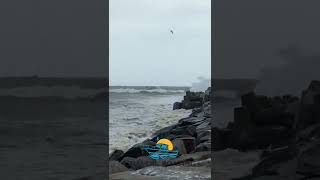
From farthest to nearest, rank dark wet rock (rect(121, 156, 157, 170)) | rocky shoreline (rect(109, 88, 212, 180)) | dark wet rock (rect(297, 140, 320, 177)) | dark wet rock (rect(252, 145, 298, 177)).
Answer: dark wet rock (rect(121, 156, 157, 170)) → rocky shoreline (rect(109, 88, 212, 180)) → dark wet rock (rect(252, 145, 298, 177)) → dark wet rock (rect(297, 140, 320, 177))

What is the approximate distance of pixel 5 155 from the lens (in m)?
3.98

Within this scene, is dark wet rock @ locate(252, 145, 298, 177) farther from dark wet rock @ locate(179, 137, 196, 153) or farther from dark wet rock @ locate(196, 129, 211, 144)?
dark wet rock @ locate(179, 137, 196, 153)

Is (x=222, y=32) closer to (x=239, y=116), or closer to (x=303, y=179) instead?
(x=239, y=116)

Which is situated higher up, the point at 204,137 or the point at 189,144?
the point at 204,137

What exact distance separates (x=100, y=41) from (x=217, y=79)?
0.95 metres

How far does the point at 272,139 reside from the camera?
395 cm

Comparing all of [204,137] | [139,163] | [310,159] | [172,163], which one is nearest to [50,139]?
[310,159]

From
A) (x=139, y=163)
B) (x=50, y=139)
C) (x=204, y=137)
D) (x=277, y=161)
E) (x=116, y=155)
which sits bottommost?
(x=116, y=155)

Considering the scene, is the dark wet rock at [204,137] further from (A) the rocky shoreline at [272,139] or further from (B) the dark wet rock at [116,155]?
(A) the rocky shoreline at [272,139]

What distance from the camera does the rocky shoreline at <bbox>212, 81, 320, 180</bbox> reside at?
12.9ft

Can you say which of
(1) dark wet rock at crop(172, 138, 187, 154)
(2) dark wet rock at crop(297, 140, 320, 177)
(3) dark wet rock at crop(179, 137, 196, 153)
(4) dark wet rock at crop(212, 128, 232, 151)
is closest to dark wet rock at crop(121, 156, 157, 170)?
(1) dark wet rock at crop(172, 138, 187, 154)

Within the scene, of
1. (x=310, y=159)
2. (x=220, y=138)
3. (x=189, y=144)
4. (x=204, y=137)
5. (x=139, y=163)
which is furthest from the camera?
(x=189, y=144)

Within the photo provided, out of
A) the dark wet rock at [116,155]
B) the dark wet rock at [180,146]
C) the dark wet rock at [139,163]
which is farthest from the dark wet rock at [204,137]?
the dark wet rock at [139,163]

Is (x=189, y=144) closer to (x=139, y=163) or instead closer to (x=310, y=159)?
(x=139, y=163)
